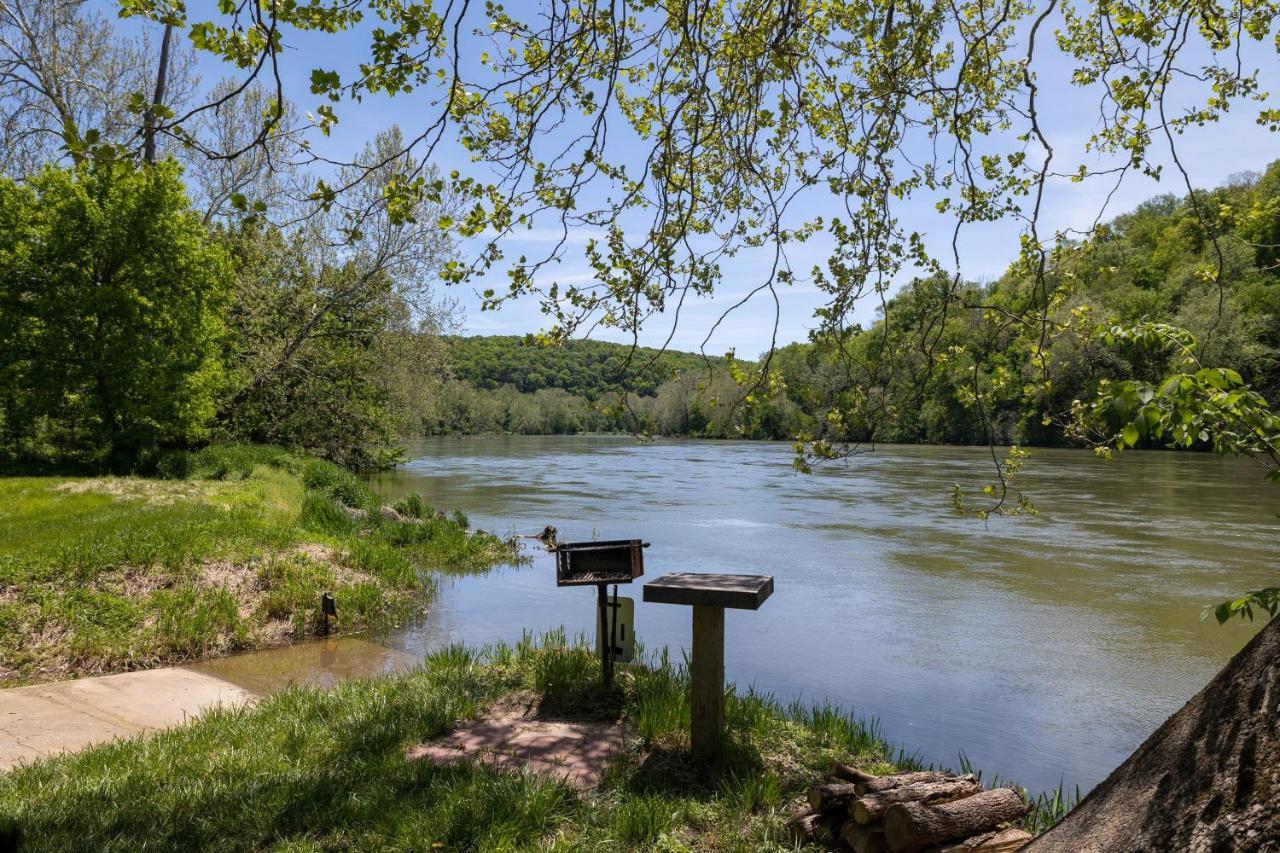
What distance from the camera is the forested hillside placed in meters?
4.39

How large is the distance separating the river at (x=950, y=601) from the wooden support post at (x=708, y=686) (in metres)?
2.29

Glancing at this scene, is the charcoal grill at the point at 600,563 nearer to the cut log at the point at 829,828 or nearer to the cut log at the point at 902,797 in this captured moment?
the cut log at the point at 829,828

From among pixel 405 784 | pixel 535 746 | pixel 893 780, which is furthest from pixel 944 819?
pixel 405 784

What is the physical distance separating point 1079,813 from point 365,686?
5.06 m

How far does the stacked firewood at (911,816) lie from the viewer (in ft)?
10.9

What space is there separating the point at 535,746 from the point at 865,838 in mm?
1920

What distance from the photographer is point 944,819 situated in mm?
3334

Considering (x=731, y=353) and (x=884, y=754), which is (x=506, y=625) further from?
(x=731, y=353)

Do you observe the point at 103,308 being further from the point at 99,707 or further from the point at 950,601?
the point at 950,601

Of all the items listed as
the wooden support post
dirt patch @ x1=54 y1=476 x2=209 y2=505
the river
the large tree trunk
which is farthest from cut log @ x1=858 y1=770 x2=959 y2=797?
dirt patch @ x1=54 y1=476 x2=209 y2=505

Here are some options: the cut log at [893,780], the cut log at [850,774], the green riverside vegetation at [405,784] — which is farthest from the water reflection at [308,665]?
the cut log at [893,780]

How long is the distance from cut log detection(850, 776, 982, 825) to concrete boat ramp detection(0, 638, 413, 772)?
163 inches

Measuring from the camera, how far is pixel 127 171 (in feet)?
10.0

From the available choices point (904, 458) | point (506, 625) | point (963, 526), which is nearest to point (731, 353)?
point (506, 625)
